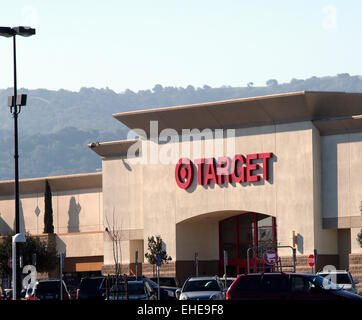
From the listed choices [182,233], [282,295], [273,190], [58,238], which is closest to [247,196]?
[273,190]

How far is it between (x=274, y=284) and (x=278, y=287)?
0.15m

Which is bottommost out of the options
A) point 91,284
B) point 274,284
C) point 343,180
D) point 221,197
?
point 91,284

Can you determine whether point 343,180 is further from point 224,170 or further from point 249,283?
point 249,283

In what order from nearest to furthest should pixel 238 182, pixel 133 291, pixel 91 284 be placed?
pixel 133 291 < pixel 91 284 < pixel 238 182

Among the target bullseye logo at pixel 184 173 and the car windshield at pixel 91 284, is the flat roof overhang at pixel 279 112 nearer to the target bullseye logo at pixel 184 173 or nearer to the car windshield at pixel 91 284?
the target bullseye logo at pixel 184 173

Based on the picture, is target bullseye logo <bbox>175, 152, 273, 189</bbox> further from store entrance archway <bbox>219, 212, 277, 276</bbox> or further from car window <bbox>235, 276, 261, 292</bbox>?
car window <bbox>235, 276, 261, 292</bbox>

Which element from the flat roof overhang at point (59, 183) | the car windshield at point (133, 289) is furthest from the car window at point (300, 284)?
the flat roof overhang at point (59, 183)

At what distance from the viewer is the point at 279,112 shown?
188ft

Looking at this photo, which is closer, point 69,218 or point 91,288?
point 91,288

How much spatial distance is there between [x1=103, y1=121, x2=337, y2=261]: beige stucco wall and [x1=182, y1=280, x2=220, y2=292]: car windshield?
2176 centimetres

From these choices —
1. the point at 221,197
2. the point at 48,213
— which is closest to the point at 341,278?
the point at 221,197

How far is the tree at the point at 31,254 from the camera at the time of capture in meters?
66.4

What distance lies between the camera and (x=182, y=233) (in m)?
62.8

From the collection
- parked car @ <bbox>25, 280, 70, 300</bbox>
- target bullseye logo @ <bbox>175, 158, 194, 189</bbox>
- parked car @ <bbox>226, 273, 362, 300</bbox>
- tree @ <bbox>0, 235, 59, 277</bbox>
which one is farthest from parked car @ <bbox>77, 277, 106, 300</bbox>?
tree @ <bbox>0, 235, 59, 277</bbox>
